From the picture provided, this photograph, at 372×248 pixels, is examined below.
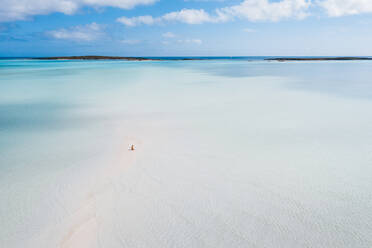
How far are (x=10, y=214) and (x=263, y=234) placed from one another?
9.90ft

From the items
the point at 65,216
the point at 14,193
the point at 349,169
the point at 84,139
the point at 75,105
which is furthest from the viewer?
the point at 75,105

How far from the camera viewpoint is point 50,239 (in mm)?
2750

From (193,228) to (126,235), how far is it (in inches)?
29.2

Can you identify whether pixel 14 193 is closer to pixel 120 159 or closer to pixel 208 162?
pixel 120 159

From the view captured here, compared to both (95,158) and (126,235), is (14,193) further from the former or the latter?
(126,235)

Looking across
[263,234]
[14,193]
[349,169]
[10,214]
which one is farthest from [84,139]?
[349,169]

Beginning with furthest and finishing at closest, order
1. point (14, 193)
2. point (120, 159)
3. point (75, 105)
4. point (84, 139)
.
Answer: point (75, 105) < point (84, 139) < point (120, 159) < point (14, 193)

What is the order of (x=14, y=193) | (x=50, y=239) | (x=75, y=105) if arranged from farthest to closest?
(x=75, y=105)
(x=14, y=193)
(x=50, y=239)

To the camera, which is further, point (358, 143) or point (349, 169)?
point (358, 143)

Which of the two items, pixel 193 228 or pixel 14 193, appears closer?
pixel 193 228

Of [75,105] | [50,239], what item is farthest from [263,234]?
[75,105]

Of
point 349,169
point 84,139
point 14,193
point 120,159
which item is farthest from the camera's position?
point 84,139

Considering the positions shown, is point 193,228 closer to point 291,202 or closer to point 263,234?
point 263,234

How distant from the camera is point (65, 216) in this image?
122 inches
